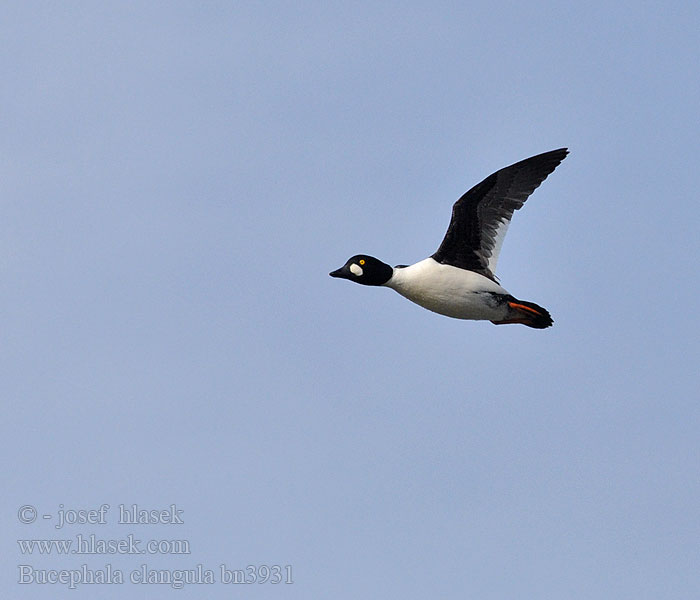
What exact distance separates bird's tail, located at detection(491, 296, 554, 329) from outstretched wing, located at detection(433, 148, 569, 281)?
0.55 m

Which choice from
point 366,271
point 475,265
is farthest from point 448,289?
point 366,271

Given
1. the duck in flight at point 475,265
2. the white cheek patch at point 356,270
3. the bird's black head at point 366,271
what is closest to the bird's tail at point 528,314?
the duck in flight at point 475,265

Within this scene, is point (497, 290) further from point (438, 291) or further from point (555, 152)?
point (555, 152)

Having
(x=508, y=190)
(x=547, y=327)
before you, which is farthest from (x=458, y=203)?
(x=547, y=327)

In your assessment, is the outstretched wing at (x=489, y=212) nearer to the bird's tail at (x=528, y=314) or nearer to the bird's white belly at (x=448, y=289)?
the bird's white belly at (x=448, y=289)

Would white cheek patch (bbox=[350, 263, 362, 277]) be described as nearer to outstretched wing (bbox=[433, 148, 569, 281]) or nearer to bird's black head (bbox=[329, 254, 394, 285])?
bird's black head (bbox=[329, 254, 394, 285])

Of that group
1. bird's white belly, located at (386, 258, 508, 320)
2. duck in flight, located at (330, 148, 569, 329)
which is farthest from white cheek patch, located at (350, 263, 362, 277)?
bird's white belly, located at (386, 258, 508, 320)

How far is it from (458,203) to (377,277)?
155 centimetres

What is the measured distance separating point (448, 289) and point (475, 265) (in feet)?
2.28

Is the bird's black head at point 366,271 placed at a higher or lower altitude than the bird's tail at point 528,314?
higher

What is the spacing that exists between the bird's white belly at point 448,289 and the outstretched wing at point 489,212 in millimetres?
280

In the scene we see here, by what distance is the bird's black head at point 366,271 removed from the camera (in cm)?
1867

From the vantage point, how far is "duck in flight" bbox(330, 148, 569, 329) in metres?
18.7

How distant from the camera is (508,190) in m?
18.9
